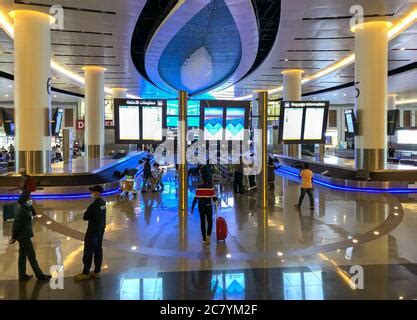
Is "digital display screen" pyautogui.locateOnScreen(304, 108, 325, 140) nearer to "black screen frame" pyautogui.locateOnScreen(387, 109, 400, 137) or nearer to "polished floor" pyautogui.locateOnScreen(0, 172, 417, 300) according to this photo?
"polished floor" pyautogui.locateOnScreen(0, 172, 417, 300)

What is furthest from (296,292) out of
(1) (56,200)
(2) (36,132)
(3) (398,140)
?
(3) (398,140)

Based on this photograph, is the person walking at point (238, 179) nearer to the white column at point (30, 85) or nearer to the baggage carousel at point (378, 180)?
the baggage carousel at point (378, 180)

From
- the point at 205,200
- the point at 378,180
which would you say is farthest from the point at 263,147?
the point at 378,180

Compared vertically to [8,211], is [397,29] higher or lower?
higher

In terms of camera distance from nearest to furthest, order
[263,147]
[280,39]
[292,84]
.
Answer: [263,147]
[280,39]
[292,84]

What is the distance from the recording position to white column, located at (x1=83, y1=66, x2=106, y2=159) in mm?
27234

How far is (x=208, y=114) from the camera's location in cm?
1317

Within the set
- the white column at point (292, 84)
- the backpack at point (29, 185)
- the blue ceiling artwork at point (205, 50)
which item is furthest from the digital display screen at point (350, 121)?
the backpack at point (29, 185)

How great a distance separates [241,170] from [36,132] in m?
7.83

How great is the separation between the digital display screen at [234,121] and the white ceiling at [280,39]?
4.07m

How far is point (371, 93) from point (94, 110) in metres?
17.8

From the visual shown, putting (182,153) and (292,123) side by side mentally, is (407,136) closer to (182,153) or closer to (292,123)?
(292,123)

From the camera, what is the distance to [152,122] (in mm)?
14125

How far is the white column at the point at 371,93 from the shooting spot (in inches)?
655
